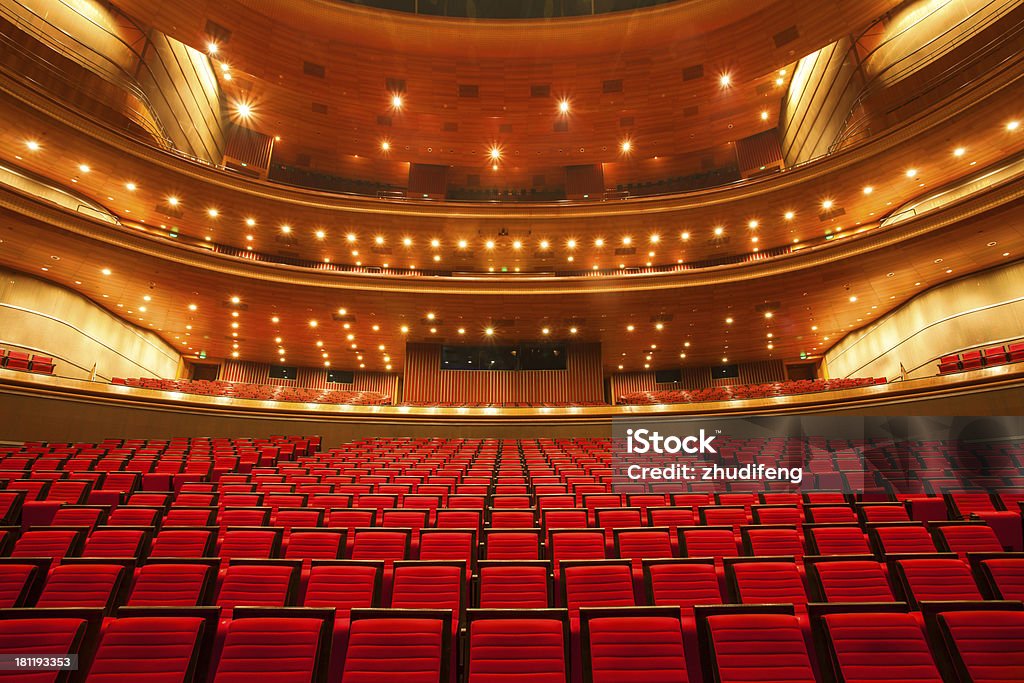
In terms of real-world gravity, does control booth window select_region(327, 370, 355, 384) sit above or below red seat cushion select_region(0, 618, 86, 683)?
above

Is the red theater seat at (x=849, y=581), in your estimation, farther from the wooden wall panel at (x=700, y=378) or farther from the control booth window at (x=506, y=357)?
the wooden wall panel at (x=700, y=378)

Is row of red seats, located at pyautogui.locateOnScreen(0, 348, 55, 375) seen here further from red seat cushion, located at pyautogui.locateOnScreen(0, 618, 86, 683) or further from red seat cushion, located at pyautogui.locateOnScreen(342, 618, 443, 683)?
red seat cushion, located at pyautogui.locateOnScreen(342, 618, 443, 683)

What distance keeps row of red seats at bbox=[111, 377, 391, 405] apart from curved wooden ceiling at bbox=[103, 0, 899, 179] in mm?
8435

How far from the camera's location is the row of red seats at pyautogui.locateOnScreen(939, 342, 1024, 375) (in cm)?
833

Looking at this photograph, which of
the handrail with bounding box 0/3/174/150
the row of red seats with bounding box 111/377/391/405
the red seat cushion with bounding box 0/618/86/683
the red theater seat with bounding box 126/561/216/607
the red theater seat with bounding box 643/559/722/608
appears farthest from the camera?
the row of red seats with bounding box 111/377/391/405

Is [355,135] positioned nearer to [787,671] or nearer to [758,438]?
[758,438]

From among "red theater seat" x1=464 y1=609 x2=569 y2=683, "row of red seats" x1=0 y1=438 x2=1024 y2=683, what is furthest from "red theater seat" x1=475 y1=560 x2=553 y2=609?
"red theater seat" x1=464 y1=609 x2=569 y2=683

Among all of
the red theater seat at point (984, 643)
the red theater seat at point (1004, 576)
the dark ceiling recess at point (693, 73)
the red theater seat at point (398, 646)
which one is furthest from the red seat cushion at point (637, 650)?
the dark ceiling recess at point (693, 73)

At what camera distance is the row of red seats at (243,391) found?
1155 centimetres

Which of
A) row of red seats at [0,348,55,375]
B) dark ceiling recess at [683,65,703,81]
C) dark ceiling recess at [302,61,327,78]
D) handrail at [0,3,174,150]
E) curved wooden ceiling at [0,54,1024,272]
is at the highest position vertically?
dark ceiling recess at [683,65,703,81]

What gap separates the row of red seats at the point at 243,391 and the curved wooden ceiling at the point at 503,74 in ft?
27.7

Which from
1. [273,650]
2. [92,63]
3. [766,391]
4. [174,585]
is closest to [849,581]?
[273,650]

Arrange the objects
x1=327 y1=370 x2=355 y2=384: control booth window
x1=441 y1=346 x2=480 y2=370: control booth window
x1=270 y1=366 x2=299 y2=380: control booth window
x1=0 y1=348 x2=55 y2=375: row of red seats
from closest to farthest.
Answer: x1=0 y1=348 x2=55 y2=375: row of red seats → x1=441 y1=346 x2=480 y2=370: control booth window → x1=270 y1=366 x2=299 y2=380: control booth window → x1=327 y1=370 x2=355 y2=384: control booth window

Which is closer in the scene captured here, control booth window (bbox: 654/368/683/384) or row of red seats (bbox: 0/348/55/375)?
row of red seats (bbox: 0/348/55/375)
